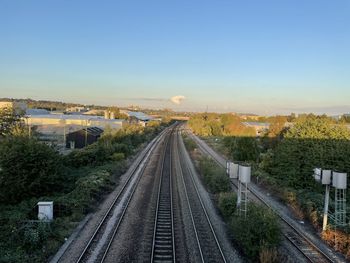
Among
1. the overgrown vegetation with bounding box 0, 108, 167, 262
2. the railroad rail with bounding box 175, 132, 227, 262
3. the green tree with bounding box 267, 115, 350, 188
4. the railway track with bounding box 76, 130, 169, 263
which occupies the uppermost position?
the green tree with bounding box 267, 115, 350, 188

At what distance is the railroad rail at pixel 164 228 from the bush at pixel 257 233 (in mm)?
2570

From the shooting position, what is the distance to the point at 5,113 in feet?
159

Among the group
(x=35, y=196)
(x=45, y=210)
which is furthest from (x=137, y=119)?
(x=45, y=210)

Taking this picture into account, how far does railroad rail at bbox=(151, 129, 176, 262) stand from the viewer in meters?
12.4

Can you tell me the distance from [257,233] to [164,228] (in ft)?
14.2

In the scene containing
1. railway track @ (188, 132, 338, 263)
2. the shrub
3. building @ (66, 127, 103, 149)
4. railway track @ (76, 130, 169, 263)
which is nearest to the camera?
railway track @ (76, 130, 169, 263)

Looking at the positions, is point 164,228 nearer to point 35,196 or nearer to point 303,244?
point 303,244

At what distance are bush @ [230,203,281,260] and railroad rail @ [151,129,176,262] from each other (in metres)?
2.57

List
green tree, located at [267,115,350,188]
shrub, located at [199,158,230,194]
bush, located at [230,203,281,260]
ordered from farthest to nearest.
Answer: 1. green tree, located at [267,115,350,188]
2. shrub, located at [199,158,230,194]
3. bush, located at [230,203,281,260]

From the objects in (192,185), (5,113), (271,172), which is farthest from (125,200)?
(5,113)

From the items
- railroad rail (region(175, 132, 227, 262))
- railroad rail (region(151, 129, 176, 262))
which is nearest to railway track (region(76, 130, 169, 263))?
railroad rail (region(151, 129, 176, 262))

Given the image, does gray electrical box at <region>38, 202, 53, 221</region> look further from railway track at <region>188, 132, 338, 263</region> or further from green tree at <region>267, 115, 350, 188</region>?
green tree at <region>267, 115, 350, 188</region>

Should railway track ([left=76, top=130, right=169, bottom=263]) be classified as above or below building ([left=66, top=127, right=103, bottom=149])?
below

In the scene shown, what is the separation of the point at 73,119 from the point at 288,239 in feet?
199
